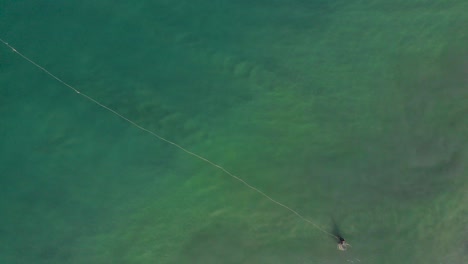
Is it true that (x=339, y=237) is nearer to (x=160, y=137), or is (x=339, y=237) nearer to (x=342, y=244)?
(x=342, y=244)

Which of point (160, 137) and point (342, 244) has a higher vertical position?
point (160, 137)

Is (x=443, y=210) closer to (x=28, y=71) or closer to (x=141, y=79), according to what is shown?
(x=141, y=79)

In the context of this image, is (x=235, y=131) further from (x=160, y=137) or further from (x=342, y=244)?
(x=342, y=244)

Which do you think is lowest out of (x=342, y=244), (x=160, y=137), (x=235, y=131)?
(x=342, y=244)

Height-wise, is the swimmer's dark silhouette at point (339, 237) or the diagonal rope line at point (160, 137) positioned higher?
the diagonal rope line at point (160, 137)

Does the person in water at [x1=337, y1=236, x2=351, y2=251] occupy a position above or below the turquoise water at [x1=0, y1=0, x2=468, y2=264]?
below

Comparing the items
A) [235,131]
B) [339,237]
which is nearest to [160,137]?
[235,131]

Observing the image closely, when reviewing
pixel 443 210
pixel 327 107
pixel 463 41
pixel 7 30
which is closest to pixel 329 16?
pixel 327 107

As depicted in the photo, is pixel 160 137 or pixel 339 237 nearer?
pixel 339 237
